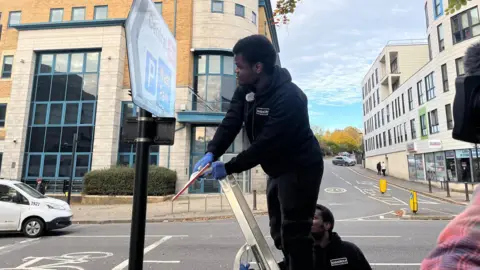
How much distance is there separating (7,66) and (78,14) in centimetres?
648

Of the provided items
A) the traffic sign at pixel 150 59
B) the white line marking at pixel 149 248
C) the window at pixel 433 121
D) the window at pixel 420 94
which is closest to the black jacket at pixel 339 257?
the traffic sign at pixel 150 59

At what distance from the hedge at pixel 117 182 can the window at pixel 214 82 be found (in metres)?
5.58

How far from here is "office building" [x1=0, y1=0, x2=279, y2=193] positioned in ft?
63.7

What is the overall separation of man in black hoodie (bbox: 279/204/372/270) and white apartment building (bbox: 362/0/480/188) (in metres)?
13.3

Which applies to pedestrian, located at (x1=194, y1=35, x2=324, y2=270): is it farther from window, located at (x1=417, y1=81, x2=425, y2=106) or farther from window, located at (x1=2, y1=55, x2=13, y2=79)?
window, located at (x1=417, y1=81, x2=425, y2=106)

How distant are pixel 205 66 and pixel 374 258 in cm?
1759

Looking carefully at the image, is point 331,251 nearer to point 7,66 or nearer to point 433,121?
point 7,66

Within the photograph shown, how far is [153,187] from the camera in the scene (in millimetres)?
17578

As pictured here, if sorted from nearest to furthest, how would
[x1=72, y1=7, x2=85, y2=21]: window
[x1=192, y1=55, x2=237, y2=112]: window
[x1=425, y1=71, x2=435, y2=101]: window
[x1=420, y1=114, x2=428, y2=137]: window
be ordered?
A: [x1=192, y1=55, x2=237, y2=112]: window < [x1=72, y1=7, x2=85, y2=21]: window < [x1=425, y1=71, x2=435, y2=101]: window < [x1=420, y1=114, x2=428, y2=137]: window

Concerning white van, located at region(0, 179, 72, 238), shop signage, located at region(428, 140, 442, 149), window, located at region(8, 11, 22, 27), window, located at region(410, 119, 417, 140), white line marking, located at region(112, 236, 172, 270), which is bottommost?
white line marking, located at region(112, 236, 172, 270)

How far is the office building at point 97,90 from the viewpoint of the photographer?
19.4 m

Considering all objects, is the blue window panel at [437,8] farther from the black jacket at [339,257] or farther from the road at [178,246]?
the black jacket at [339,257]

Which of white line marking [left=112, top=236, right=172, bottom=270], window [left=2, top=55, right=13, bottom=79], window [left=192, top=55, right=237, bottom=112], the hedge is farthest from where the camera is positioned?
window [left=2, top=55, right=13, bottom=79]

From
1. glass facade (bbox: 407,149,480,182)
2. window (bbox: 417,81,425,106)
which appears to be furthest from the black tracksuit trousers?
window (bbox: 417,81,425,106)
